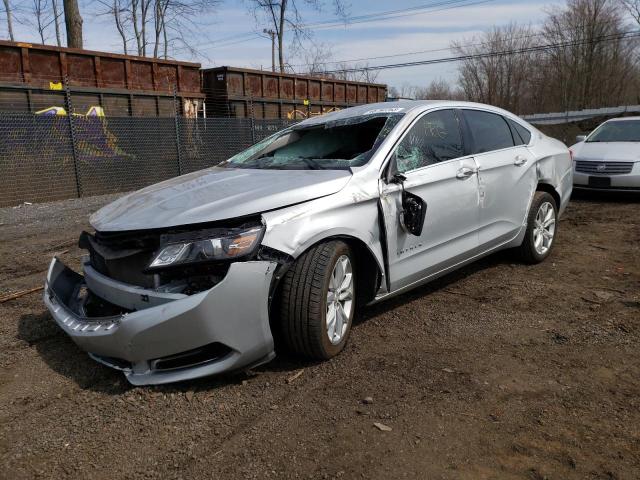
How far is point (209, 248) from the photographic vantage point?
108 inches

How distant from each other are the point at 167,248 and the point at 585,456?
216cm

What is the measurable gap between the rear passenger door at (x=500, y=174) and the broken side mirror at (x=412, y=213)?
92cm

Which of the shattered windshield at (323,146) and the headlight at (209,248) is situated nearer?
the headlight at (209,248)

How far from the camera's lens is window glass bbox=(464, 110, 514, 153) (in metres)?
4.52

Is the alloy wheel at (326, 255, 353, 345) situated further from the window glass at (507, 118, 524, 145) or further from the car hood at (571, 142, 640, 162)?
the car hood at (571, 142, 640, 162)

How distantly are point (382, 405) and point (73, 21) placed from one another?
16.1m

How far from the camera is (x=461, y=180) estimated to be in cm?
412

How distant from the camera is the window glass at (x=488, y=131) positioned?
452cm

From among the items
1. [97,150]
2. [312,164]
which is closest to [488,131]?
[312,164]

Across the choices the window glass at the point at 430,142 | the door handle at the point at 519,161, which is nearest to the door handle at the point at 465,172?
the window glass at the point at 430,142

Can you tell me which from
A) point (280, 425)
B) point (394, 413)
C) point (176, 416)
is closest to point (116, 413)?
point (176, 416)

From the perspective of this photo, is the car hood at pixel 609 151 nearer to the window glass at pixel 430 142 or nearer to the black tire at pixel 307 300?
the window glass at pixel 430 142

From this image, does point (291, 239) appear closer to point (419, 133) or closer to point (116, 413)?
point (116, 413)

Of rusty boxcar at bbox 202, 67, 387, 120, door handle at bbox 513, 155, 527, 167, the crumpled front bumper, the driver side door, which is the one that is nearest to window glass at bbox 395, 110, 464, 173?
the driver side door
